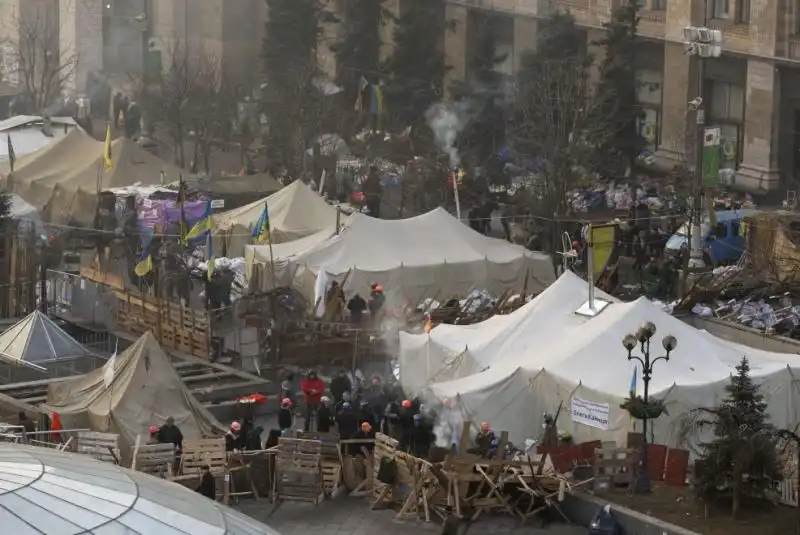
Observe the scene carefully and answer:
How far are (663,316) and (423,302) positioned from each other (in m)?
7.07

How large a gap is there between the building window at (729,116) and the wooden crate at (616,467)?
77.4 feet

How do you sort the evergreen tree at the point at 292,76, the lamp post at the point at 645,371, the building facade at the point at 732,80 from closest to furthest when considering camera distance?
the lamp post at the point at 645,371 → the building facade at the point at 732,80 → the evergreen tree at the point at 292,76

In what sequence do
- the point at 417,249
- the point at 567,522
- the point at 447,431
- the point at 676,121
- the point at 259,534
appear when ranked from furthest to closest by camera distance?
the point at 676,121 < the point at 417,249 < the point at 447,431 < the point at 567,522 < the point at 259,534

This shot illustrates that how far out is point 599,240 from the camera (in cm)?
3070

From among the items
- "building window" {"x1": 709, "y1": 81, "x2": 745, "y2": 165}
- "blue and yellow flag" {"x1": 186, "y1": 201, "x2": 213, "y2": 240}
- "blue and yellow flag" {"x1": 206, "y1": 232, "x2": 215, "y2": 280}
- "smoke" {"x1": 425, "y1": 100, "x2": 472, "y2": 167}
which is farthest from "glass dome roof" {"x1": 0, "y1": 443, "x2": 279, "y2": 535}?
"building window" {"x1": 709, "y1": 81, "x2": 745, "y2": 165}

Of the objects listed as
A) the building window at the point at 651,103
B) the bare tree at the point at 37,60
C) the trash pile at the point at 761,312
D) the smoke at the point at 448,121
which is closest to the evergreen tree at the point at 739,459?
the trash pile at the point at 761,312

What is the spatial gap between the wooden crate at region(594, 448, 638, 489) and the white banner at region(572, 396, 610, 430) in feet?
4.49

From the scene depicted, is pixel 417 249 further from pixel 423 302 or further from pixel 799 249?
pixel 799 249

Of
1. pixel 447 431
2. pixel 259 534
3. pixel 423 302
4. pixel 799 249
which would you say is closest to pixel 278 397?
pixel 447 431

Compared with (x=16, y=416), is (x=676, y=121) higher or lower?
higher

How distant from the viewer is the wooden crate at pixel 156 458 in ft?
74.9

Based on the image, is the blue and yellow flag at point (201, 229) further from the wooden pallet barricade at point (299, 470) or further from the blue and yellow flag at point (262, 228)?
the wooden pallet barricade at point (299, 470)

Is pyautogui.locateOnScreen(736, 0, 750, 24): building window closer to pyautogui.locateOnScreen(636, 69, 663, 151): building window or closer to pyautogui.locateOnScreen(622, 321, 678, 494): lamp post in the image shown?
pyautogui.locateOnScreen(636, 69, 663, 151): building window

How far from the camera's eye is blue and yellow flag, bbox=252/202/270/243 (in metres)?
33.0
